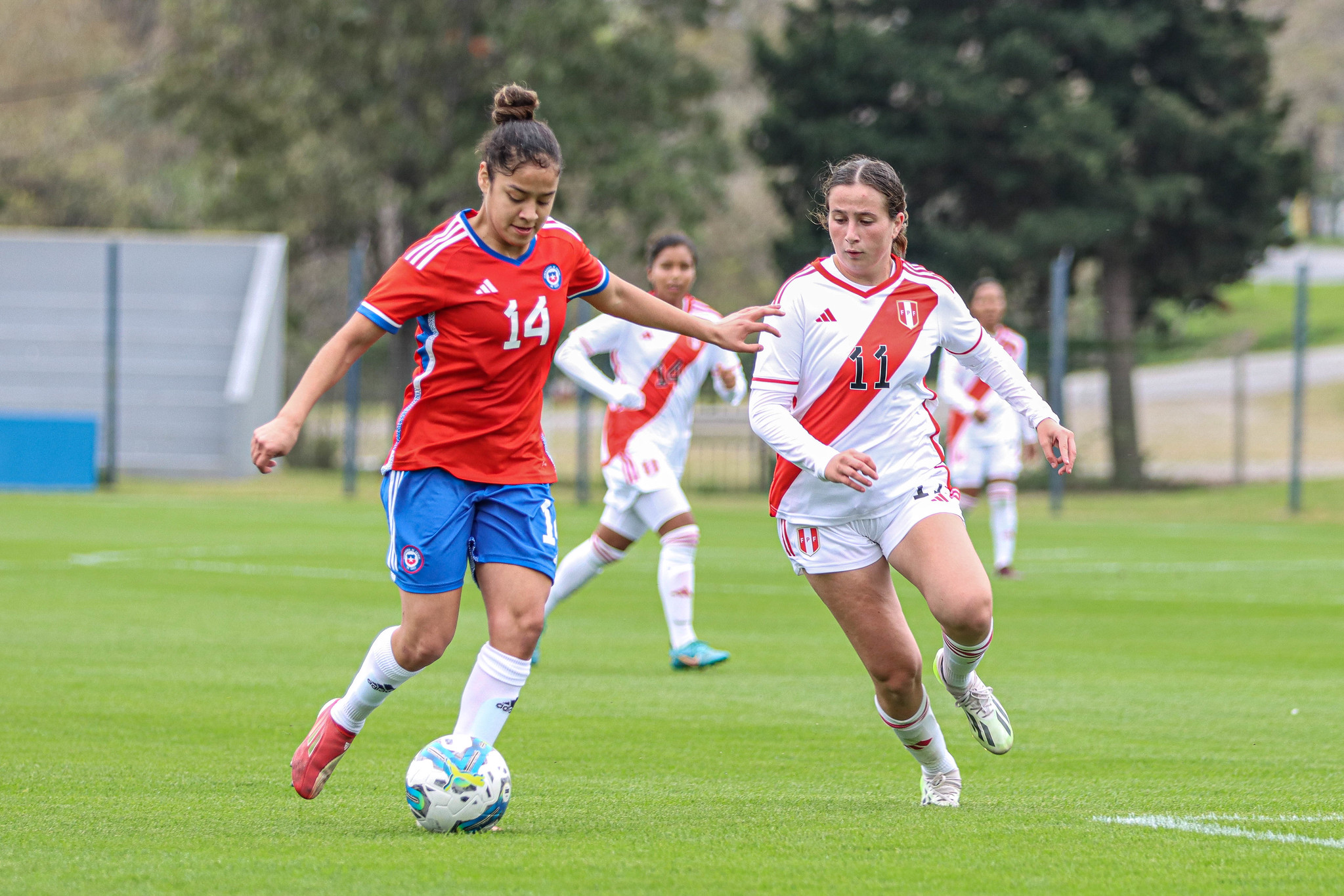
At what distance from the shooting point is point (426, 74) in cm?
3231

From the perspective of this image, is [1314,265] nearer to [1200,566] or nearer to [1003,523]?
[1200,566]

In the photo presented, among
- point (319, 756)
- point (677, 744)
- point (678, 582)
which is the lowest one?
point (677, 744)

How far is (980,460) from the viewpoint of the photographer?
15.2 m

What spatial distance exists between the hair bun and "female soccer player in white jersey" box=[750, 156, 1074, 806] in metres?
1.02

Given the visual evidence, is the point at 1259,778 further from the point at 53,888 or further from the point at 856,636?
the point at 53,888

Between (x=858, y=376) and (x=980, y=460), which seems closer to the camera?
(x=858, y=376)

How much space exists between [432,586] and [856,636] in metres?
1.38

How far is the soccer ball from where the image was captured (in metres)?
4.97

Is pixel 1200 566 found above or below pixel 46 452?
below

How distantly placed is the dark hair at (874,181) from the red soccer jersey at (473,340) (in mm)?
908

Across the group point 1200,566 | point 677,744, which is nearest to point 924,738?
point 677,744

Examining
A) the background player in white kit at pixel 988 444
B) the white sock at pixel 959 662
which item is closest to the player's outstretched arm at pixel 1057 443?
the white sock at pixel 959 662

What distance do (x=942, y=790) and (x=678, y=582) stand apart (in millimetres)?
3965

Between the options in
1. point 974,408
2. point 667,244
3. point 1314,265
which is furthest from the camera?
point 1314,265
